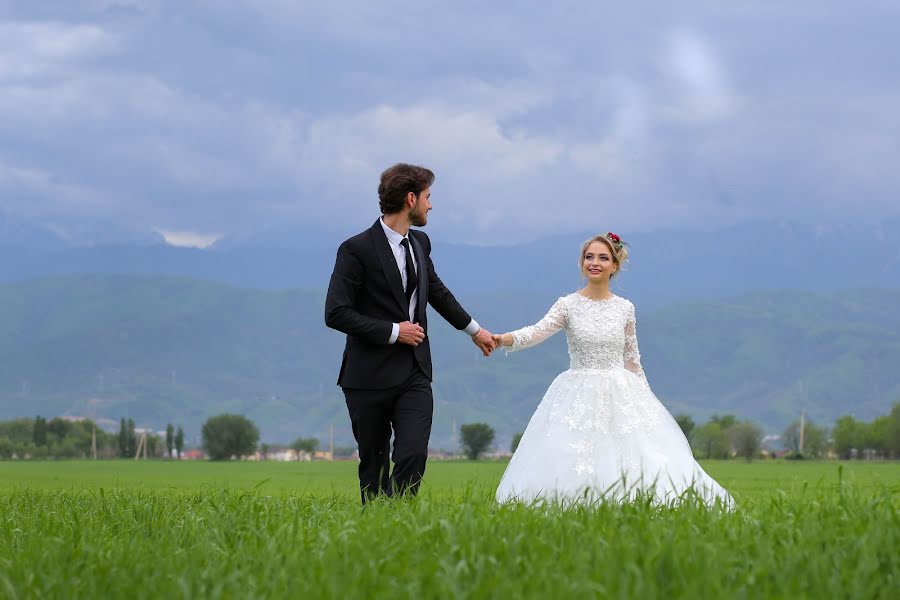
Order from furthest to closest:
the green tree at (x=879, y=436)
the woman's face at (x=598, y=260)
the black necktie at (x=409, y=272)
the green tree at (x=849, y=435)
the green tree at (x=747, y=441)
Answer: the green tree at (x=849, y=435)
the green tree at (x=879, y=436)
the green tree at (x=747, y=441)
the woman's face at (x=598, y=260)
the black necktie at (x=409, y=272)

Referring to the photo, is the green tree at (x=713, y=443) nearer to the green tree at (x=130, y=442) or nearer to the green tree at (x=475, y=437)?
the green tree at (x=475, y=437)

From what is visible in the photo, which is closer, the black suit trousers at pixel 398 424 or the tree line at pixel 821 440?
the black suit trousers at pixel 398 424

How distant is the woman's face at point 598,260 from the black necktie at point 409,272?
1966mm

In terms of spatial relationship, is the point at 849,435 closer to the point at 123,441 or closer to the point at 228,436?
the point at 228,436

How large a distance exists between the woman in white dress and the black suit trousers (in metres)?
0.80

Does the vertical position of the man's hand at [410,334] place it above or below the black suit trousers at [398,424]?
above

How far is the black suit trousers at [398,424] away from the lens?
9.85 m

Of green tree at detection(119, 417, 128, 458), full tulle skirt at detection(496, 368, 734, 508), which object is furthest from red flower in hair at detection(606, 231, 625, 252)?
green tree at detection(119, 417, 128, 458)

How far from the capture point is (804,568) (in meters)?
5.87

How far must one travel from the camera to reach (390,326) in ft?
31.7

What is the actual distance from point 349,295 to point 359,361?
0.55 metres

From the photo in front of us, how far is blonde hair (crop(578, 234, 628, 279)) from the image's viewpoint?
37.0 ft

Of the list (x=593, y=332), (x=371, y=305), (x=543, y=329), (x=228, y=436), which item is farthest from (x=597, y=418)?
(x=228, y=436)

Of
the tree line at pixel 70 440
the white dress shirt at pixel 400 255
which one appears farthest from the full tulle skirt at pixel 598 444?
the tree line at pixel 70 440
